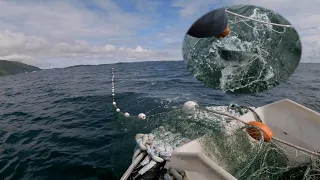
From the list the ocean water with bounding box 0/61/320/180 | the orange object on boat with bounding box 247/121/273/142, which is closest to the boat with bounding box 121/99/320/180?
the orange object on boat with bounding box 247/121/273/142

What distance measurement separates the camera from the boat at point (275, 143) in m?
4.20

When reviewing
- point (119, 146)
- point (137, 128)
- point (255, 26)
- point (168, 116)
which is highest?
point (255, 26)

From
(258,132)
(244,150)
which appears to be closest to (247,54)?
(258,132)

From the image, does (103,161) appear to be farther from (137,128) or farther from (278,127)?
(278,127)

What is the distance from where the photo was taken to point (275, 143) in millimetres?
5164


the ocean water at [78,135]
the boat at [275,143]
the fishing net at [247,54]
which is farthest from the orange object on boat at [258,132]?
the ocean water at [78,135]

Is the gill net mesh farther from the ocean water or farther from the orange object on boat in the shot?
the ocean water

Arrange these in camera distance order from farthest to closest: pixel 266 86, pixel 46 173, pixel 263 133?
pixel 46 173
pixel 266 86
pixel 263 133

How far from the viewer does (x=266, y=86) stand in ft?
18.2

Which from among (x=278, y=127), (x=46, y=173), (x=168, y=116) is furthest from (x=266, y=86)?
(x=46, y=173)

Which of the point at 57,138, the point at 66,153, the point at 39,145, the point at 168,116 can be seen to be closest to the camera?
the point at 168,116

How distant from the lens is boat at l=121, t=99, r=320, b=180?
13.8 feet

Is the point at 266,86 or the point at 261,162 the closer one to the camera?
the point at 261,162

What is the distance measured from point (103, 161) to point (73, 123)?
5643mm
